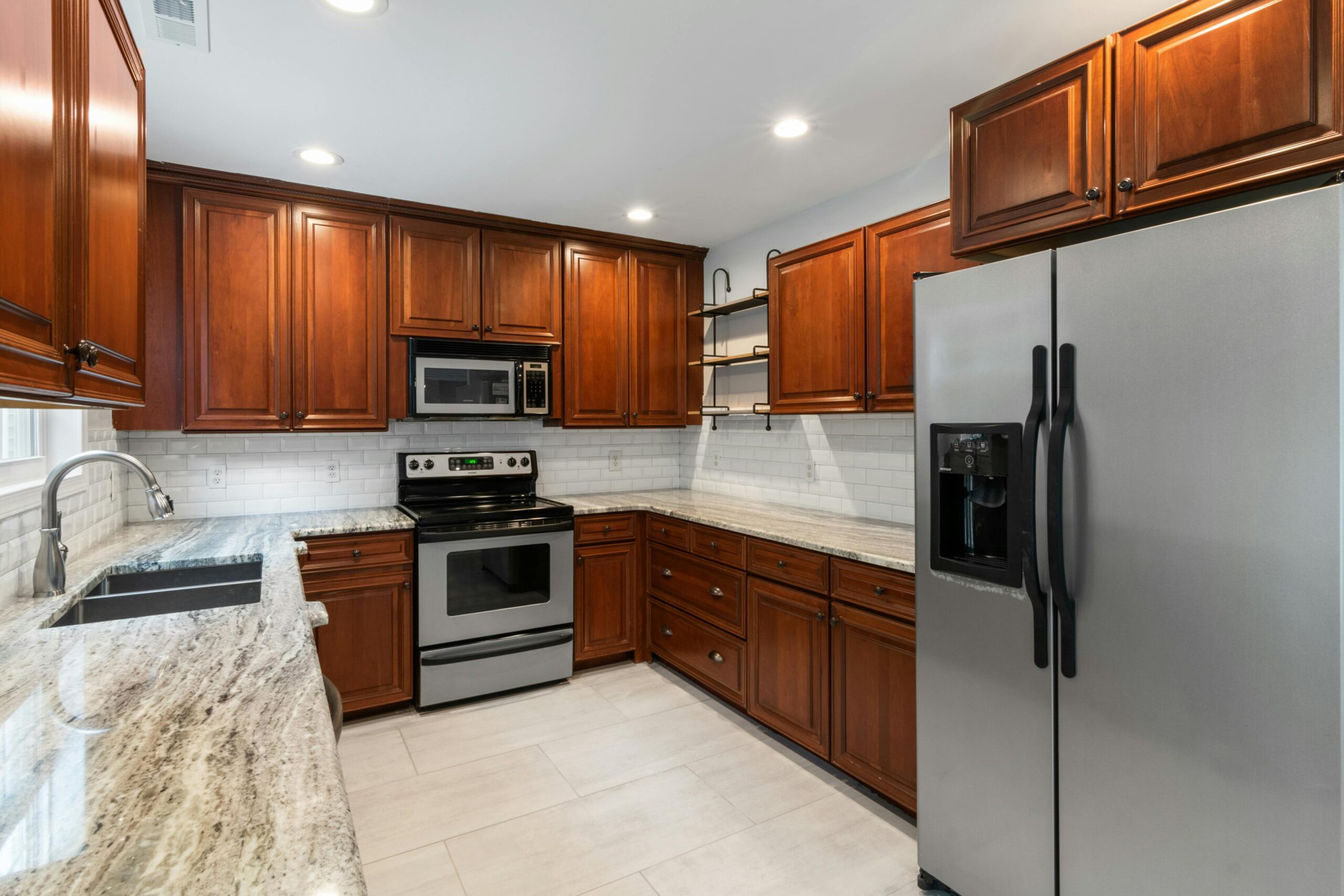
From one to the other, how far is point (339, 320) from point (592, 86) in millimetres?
1785

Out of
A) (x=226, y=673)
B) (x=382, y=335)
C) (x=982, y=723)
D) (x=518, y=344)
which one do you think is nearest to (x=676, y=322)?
(x=518, y=344)

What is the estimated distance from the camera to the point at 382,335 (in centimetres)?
336

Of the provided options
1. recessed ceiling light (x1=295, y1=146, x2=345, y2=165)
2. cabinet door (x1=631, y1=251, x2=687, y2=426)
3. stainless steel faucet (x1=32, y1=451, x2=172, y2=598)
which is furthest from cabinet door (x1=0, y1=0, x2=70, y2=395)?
cabinet door (x1=631, y1=251, x2=687, y2=426)

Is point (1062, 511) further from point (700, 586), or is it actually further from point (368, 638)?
point (368, 638)

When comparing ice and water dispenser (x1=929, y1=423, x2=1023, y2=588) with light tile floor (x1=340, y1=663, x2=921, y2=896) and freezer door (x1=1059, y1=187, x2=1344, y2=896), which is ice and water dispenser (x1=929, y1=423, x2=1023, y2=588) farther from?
light tile floor (x1=340, y1=663, x2=921, y2=896)

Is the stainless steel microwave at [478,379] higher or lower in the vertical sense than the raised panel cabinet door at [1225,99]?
lower

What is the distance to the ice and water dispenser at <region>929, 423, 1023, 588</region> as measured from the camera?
165 cm

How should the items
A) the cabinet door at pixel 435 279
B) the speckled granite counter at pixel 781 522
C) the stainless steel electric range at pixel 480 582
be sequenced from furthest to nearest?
the cabinet door at pixel 435 279
the stainless steel electric range at pixel 480 582
the speckled granite counter at pixel 781 522

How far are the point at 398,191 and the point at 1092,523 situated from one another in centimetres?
312

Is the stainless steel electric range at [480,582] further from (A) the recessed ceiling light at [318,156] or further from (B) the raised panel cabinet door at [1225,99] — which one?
(B) the raised panel cabinet door at [1225,99]

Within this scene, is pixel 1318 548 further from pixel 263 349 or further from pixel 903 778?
pixel 263 349

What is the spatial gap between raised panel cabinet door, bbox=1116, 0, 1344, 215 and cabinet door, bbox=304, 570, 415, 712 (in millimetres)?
3090

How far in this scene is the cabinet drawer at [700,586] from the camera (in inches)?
120

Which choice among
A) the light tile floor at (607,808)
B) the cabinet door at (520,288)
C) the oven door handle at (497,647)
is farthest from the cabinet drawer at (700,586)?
the cabinet door at (520,288)
